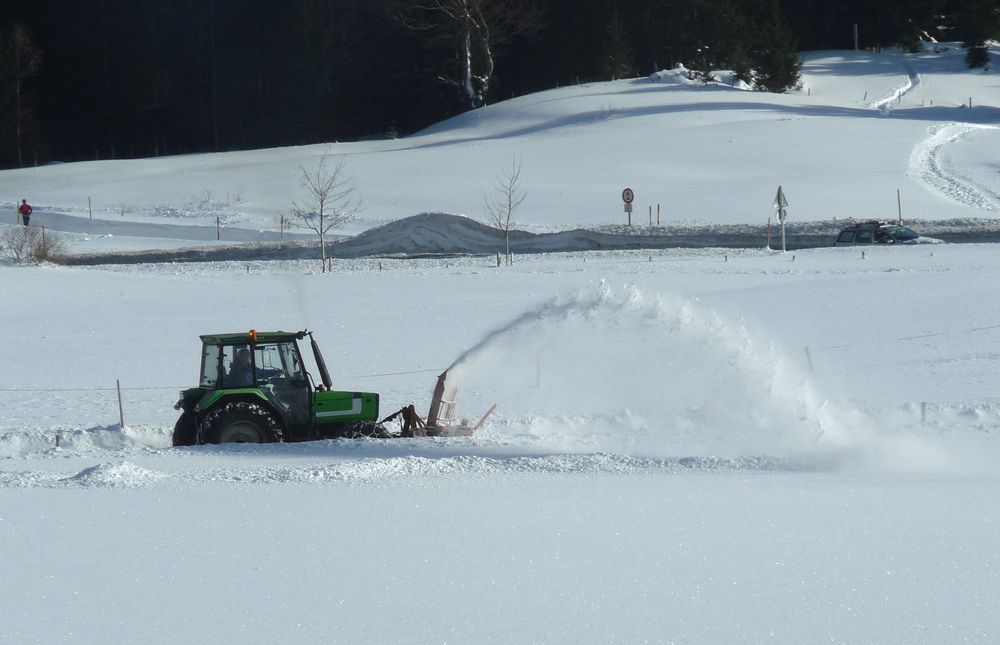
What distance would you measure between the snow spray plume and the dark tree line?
48.9m

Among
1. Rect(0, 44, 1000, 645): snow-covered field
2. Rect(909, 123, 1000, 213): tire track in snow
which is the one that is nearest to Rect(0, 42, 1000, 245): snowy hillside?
Rect(909, 123, 1000, 213): tire track in snow

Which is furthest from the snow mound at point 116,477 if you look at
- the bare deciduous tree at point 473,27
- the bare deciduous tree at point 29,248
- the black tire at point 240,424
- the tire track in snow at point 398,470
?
the bare deciduous tree at point 473,27

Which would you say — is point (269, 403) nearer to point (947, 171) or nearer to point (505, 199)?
point (505, 199)

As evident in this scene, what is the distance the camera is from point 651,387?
53.2 feet

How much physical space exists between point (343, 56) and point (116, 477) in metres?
58.7

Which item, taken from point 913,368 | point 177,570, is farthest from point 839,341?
point 177,570

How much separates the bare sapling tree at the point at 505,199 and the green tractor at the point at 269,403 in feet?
77.4

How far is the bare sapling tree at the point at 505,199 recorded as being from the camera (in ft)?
129

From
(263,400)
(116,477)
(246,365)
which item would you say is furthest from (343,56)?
(116,477)

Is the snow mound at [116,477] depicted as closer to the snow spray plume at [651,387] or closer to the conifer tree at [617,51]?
the snow spray plume at [651,387]

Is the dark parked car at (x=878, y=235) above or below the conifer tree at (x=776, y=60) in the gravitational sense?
below

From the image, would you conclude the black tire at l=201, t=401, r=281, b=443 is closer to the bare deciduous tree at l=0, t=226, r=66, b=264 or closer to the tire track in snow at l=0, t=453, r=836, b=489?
the tire track in snow at l=0, t=453, r=836, b=489

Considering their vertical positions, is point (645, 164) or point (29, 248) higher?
point (645, 164)

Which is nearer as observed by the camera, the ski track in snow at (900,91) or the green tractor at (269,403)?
the green tractor at (269,403)
